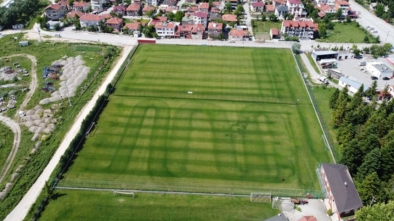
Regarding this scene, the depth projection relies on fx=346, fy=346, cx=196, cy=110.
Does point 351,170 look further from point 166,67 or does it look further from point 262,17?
point 262,17

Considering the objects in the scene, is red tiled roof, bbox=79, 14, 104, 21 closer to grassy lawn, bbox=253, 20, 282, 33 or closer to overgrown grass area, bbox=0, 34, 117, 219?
overgrown grass area, bbox=0, 34, 117, 219

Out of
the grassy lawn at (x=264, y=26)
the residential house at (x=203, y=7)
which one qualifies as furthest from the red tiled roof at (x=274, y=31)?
the residential house at (x=203, y=7)

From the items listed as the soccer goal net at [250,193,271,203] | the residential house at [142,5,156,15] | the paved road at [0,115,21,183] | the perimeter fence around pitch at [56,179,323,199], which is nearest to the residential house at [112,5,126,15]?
the residential house at [142,5,156,15]

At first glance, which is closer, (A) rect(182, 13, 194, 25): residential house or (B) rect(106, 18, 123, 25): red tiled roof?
(B) rect(106, 18, 123, 25): red tiled roof

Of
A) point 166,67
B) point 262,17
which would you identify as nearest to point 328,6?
point 262,17

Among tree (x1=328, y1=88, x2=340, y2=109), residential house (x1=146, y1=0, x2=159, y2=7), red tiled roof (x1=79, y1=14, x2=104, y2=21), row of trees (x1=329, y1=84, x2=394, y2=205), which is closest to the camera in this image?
row of trees (x1=329, y1=84, x2=394, y2=205)

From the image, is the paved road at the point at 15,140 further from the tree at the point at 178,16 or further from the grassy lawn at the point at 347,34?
the grassy lawn at the point at 347,34
